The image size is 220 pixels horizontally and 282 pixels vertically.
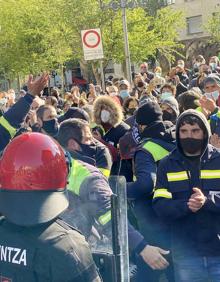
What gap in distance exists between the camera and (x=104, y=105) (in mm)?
6078

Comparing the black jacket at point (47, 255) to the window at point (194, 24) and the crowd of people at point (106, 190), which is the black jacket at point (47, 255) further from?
the window at point (194, 24)

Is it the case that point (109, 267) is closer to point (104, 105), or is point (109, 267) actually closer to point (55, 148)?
point (55, 148)

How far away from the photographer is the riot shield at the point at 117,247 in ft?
6.12

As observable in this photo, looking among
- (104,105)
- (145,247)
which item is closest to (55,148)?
(145,247)

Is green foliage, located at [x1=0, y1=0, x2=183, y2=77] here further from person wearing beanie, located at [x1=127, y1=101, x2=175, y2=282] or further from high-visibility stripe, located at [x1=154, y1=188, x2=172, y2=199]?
high-visibility stripe, located at [x1=154, y1=188, x2=172, y2=199]

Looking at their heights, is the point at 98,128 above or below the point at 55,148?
below

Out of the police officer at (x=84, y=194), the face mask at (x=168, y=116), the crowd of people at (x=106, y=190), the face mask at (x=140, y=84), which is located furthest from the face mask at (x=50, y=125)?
the face mask at (x=140, y=84)

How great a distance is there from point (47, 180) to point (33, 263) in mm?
269

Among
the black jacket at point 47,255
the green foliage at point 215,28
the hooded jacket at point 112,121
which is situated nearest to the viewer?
the black jacket at point 47,255

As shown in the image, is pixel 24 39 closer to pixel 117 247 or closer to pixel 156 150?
pixel 156 150

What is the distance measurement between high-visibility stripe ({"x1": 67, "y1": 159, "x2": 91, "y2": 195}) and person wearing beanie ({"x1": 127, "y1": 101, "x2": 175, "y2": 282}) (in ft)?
2.82

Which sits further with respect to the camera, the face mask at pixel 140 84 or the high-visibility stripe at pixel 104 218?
the face mask at pixel 140 84

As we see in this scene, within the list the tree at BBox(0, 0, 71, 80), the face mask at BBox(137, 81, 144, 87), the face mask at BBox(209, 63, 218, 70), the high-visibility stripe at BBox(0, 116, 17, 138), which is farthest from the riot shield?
the tree at BBox(0, 0, 71, 80)

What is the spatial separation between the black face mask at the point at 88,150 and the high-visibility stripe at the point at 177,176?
31.5 inches
